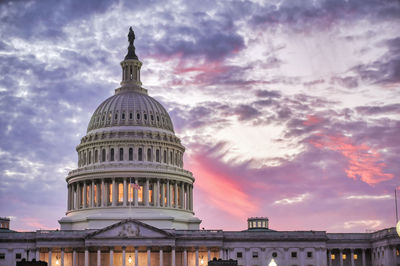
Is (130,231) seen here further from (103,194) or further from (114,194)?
(103,194)

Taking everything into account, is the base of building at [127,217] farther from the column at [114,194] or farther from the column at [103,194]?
the column at [114,194]

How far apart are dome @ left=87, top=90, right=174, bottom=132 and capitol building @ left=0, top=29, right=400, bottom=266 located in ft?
0.74

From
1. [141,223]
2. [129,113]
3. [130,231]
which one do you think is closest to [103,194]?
[130,231]

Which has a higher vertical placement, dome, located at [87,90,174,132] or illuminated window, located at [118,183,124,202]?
dome, located at [87,90,174,132]

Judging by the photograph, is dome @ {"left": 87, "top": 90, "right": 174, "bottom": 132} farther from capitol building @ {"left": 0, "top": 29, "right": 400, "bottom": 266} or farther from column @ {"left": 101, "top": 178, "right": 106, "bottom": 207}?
column @ {"left": 101, "top": 178, "right": 106, "bottom": 207}

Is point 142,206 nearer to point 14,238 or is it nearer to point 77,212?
point 77,212

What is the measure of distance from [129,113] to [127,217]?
85.2ft

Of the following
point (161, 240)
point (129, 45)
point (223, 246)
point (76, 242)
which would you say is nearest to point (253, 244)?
point (223, 246)

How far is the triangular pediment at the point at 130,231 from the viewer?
441ft

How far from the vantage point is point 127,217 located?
14400 cm

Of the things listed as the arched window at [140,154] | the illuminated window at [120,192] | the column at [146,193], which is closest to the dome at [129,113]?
the arched window at [140,154]

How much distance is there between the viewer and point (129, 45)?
558 ft

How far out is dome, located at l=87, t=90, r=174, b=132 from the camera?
157500mm

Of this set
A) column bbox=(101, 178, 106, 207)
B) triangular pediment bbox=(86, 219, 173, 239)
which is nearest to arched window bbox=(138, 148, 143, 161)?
column bbox=(101, 178, 106, 207)
